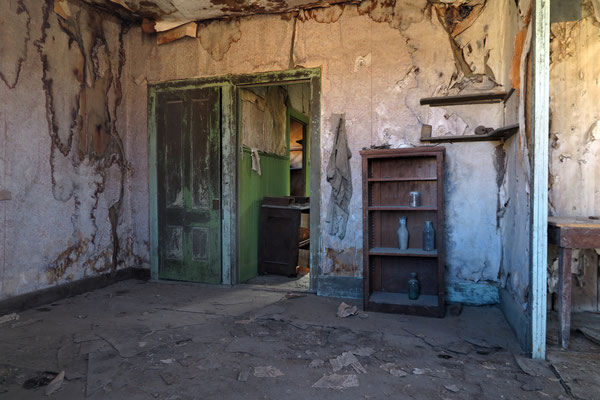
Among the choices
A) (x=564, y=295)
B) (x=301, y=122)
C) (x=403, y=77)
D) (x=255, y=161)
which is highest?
(x=301, y=122)

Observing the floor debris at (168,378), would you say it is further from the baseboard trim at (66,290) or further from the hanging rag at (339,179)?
the hanging rag at (339,179)

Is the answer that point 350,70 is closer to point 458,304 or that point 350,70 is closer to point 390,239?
point 390,239

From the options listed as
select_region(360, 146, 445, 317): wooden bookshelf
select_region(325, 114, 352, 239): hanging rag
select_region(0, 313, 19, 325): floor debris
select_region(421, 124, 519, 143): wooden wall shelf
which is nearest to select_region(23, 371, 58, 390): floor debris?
select_region(0, 313, 19, 325): floor debris

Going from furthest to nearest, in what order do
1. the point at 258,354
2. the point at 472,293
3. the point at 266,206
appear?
the point at 266,206, the point at 472,293, the point at 258,354

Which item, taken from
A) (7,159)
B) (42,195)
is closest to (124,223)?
(42,195)

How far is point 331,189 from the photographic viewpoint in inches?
157

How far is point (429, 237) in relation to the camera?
345 centimetres

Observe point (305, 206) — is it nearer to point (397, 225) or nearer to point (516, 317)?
point (397, 225)

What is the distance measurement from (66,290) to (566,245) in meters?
4.37

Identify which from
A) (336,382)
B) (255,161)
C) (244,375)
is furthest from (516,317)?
(255,161)

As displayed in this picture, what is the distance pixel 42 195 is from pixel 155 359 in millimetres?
2247

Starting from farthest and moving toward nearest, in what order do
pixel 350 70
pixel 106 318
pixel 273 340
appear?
pixel 350 70 → pixel 106 318 → pixel 273 340

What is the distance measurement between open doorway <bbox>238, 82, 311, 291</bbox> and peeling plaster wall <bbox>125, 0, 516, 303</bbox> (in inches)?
22.9

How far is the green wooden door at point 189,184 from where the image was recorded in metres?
4.43
